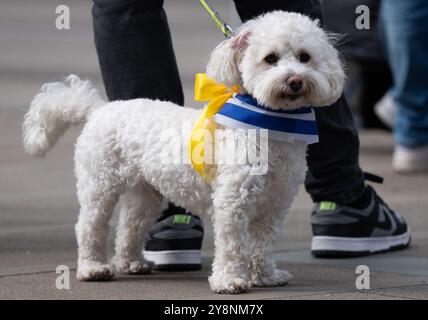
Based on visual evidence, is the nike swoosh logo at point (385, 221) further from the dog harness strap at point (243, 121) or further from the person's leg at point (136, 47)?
the person's leg at point (136, 47)

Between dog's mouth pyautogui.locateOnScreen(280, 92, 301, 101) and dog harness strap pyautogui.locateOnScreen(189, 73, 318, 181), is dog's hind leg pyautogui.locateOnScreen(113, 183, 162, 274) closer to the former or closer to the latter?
dog harness strap pyautogui.locateOnScreen(189, 73, 318, 181)

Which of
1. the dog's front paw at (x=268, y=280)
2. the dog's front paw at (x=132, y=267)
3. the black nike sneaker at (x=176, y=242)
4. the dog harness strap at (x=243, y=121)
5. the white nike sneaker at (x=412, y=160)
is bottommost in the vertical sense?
the dog's front paw at (x=268, y=280)

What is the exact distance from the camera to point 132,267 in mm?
5426

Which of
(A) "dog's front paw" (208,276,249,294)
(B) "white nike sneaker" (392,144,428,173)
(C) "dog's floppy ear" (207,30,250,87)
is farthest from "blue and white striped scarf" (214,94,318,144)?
(B) "white nike sneaker" (392,144,428,173)

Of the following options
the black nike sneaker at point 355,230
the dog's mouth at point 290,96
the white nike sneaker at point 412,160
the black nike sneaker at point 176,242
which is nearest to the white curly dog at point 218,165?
the dog's mouth at point 290,96

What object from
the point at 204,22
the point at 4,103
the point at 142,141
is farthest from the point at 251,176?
the point at 204,22

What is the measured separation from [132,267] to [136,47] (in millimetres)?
1080

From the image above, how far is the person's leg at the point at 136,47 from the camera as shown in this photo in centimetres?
550

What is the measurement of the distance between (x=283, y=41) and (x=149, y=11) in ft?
3.34

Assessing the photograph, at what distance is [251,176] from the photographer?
479cm

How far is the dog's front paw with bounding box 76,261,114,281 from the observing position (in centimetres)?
516

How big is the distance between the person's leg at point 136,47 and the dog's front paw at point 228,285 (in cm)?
115

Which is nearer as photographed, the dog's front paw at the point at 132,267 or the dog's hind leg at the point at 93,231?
the dog's hind leg at the point at 93,231
